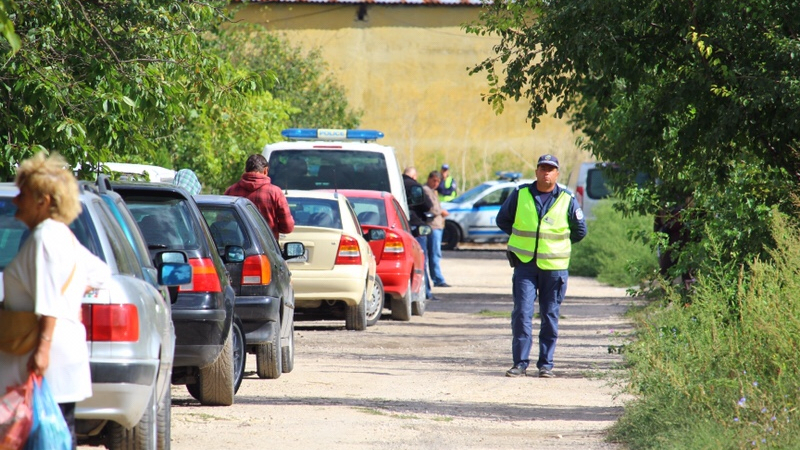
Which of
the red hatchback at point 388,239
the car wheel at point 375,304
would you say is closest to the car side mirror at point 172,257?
the car wheel at point 375,304

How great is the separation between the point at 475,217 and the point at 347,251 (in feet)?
70.8

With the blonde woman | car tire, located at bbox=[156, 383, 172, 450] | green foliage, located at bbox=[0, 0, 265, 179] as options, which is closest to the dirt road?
car tire, located at bbox=[156, 383, 172, 450]

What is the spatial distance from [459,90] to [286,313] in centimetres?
3577

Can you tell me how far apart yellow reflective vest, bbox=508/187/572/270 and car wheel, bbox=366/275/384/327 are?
455cm

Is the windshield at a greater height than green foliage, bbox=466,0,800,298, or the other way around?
green foliage, bbox=466,0,800,298

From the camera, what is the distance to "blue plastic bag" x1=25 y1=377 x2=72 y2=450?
4941mm

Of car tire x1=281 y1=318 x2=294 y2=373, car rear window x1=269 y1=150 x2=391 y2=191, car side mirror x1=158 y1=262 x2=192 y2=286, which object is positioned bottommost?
car tire x1=281 y1=318 x2=294 y2=373

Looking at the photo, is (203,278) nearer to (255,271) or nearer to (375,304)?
(255,271)

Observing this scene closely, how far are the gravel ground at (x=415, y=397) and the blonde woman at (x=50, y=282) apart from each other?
9.09 feet

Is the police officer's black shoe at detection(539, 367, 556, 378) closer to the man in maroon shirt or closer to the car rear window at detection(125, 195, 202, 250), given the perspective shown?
the man in maroon shirt

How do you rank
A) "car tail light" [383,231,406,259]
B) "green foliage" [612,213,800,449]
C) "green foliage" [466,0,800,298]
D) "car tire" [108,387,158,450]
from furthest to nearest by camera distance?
"car tail light" [383,231,406,259] → "green foliage" [466,0,800,298] → "green foliage" [612,213,800,449] → "car tire" [108,387,158,450]

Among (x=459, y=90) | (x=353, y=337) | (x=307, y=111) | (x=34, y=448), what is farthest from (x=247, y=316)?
(x=459, y=90)

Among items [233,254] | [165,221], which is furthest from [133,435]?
[233,254]

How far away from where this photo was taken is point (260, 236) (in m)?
10.9
